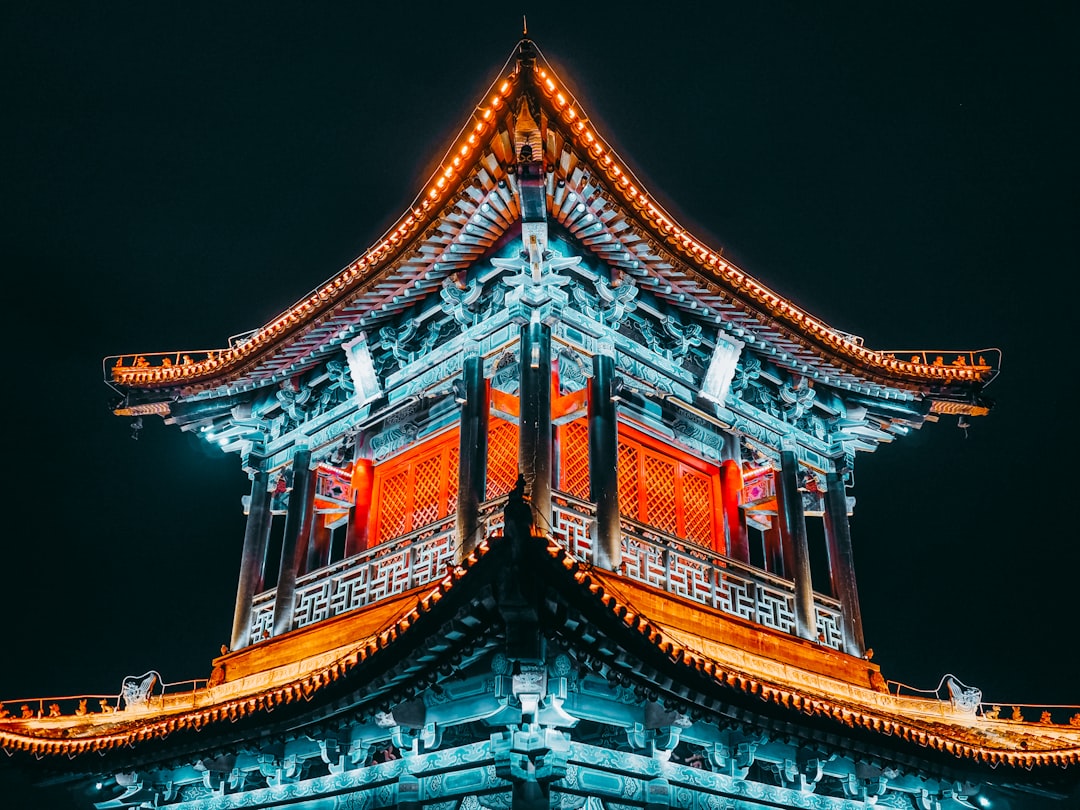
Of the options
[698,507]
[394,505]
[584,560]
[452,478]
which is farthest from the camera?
[394,505]

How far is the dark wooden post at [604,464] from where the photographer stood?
11.3 meters

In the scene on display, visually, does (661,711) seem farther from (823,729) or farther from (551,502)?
(551,502)

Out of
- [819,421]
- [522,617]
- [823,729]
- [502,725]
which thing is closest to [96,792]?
[502,725]

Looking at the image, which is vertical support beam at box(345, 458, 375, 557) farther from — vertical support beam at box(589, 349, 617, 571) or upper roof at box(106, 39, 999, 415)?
vertical support beam at box(589, 349, 617, 571)

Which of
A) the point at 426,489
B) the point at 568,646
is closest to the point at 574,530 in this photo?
the point at 568,646

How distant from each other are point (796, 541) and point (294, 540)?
6217mm

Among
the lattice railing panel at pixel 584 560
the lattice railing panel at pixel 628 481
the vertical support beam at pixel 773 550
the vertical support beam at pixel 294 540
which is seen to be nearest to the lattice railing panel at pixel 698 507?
the lattice railing panel at pixel 584 560

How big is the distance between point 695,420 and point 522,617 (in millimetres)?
6508

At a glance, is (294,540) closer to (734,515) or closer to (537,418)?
(537,418)

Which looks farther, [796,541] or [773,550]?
[773,550]

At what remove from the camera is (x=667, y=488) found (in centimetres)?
1427

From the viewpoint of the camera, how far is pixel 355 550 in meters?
14.5

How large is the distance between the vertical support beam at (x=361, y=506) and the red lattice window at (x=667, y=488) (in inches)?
138

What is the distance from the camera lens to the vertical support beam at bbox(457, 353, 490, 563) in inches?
445
